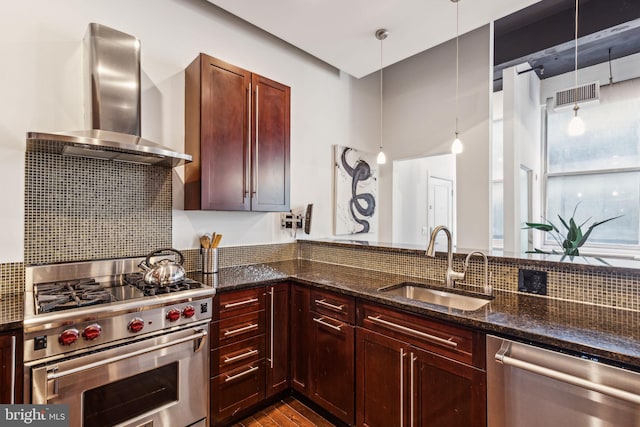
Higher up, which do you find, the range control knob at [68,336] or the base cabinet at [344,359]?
the range control knob at [68,336]

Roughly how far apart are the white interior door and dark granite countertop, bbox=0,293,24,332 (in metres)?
4.67

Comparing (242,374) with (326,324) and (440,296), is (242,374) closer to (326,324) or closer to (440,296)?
(326,324)

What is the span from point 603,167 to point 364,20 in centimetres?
416

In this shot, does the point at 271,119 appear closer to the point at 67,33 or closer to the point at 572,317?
the point at 67,33

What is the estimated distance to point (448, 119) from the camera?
3.63 metres

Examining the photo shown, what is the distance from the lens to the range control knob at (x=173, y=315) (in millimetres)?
1678

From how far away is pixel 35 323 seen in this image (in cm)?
130

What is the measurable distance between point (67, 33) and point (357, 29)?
2114 millimetres

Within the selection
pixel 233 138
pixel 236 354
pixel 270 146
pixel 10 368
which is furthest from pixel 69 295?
pixel 270 146

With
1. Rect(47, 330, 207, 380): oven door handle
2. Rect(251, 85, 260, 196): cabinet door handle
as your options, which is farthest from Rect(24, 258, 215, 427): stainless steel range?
Rect(251, 85, 260, 196): cabinet door handle

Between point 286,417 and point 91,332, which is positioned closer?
point 91,332

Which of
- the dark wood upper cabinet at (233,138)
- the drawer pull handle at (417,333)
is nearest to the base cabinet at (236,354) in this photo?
the dark wood upper cabinet at (233,138)

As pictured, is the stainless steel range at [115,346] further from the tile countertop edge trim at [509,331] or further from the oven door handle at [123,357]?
the tile countertop edge trim at [509,331]

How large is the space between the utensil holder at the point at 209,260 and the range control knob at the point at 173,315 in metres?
0.68
